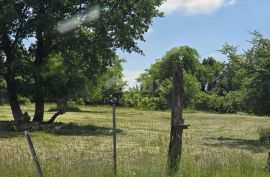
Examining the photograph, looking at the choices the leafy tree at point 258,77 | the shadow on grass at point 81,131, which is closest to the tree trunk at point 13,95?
the shadow on grass at point 81,131

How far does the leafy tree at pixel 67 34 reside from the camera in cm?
3109

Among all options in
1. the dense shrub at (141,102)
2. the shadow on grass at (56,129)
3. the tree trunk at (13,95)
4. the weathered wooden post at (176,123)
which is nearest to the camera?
the weathered wooden post at (176,123)

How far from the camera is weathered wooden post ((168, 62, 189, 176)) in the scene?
9.74 metres

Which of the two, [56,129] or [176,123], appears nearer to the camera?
[176,123]

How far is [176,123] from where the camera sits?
975 centimetres

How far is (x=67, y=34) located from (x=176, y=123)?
22493mm

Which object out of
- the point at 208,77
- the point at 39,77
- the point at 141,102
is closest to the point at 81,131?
the point at 39,77

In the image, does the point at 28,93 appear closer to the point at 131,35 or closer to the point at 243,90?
the point at 131,35

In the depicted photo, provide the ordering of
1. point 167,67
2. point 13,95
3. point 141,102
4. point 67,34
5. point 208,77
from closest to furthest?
point 67,34, point 13,95, point 141,102, point 167,67, point 208,77

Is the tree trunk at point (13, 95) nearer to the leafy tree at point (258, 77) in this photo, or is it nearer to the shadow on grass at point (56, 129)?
the shadow on grass at point (56, 129)

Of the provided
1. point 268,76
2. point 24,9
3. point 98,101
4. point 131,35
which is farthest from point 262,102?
point 98,101

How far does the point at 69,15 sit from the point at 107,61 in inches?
179

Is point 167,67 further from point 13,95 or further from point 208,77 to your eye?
point 13,95

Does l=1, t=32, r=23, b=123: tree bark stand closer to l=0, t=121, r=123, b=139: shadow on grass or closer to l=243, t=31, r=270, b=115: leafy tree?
l=0, t=121, r=123, b=139: shadow on grass
